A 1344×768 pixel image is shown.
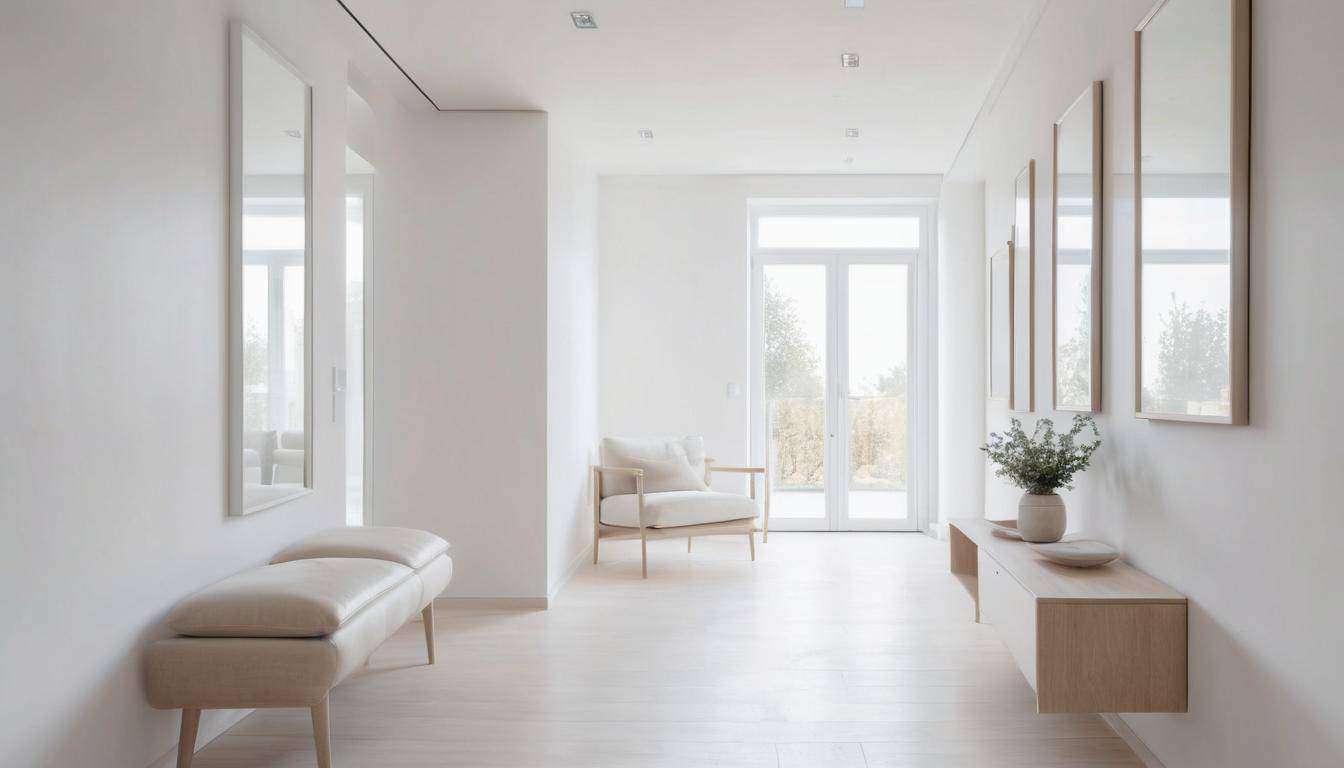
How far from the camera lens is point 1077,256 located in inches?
122

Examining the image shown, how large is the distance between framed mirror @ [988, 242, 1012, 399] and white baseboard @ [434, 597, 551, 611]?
263cm

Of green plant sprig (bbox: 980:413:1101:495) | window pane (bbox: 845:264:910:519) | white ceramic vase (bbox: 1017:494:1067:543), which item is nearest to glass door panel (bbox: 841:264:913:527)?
window pane (bbox: 845:264:910:519)

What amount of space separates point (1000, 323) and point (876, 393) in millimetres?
2256

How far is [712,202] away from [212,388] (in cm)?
444

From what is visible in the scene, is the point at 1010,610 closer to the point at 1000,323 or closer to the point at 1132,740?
the point at 1132,740

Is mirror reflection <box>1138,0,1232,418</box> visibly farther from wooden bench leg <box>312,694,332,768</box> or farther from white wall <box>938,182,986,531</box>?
white wall <box>938,182,986,531</box>

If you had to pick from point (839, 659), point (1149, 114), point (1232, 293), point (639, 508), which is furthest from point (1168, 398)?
point (639, 508)

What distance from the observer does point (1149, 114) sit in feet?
8.04

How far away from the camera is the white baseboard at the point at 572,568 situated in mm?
4864

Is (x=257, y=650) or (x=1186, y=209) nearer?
(x=1186, y=209)

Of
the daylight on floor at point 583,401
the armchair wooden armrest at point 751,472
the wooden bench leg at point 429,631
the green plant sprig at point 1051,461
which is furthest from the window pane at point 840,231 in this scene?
the wooden bench leg at point 429,631

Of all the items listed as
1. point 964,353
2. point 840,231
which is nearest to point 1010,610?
point 964,353

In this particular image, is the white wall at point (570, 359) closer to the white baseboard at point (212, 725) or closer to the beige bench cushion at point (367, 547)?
the beige bench cushion at point (367, 547)

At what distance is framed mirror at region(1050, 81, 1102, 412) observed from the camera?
2.93 metres
